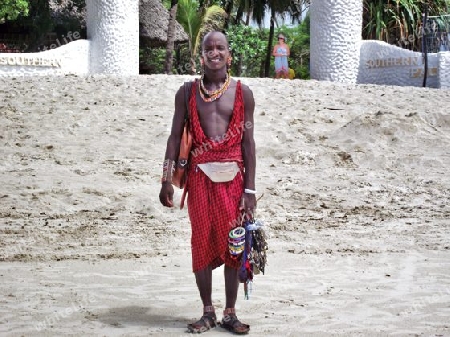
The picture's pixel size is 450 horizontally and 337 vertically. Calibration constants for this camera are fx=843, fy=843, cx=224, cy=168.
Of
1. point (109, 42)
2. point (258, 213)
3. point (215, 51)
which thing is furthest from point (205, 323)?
point (109, 42)

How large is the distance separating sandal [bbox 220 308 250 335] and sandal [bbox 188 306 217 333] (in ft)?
0.18

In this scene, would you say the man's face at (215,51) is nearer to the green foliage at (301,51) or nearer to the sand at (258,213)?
the sand at (258,213)

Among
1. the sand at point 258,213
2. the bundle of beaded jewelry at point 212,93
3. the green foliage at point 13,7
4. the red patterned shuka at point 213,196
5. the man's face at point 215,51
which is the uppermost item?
the green foliage at point 13,7

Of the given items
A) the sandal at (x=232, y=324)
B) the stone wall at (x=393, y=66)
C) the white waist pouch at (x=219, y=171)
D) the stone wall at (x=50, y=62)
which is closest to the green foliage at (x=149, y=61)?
the stone wall at (x=50, y=62)

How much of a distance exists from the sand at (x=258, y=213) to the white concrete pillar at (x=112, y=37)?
237 cm

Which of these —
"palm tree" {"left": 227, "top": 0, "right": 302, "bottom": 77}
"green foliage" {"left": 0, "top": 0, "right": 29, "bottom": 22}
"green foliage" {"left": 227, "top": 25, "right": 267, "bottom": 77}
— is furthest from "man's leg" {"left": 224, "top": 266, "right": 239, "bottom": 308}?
"green foliage" {"left": 227, "top": 25, "right": 267, "bottom": 77}

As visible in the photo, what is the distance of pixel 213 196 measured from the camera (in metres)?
4.17

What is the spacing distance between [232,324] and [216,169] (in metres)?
0.77

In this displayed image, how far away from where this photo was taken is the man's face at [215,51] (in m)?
4.20

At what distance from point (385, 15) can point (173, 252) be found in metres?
18.7

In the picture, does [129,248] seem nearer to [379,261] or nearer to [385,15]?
[379,261]

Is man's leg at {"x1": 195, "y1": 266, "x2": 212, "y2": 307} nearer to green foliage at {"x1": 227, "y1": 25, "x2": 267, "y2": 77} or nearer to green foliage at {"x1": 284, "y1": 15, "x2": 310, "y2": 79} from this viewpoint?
green foliage at {"x1": 227, "y1": 25, "x2": 267, "y2": 77}

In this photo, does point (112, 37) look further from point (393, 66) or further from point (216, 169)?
point (216, 169)

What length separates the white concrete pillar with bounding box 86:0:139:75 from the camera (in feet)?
53.8
